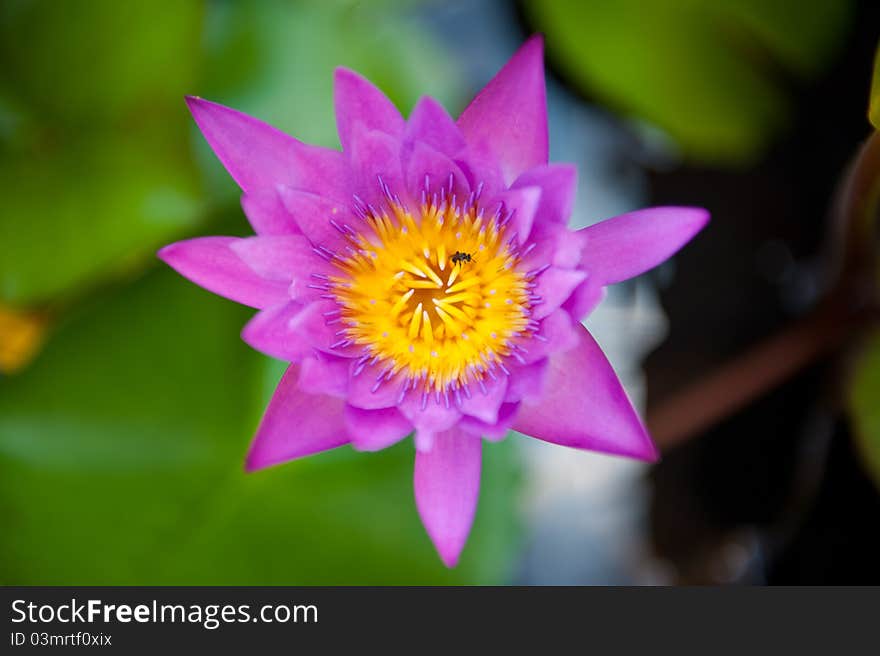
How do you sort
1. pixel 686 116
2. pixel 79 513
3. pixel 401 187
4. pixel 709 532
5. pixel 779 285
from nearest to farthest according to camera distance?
pixel 401 187
pixel 79 513
pixel 686 116
pixel 779 285
pixel 709 532

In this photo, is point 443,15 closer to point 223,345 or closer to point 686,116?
point 686,116

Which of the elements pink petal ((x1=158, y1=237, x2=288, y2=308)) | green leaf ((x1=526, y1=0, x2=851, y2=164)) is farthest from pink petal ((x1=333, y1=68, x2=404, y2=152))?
green leaf ((x1=526, y1=0, x2=851, y2=164))

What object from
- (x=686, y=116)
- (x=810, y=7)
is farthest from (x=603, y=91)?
(x=810, y=7)

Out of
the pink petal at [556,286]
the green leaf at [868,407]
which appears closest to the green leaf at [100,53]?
the pink petal at [556,286]

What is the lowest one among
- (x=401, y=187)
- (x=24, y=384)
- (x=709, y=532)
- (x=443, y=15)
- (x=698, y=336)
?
(x=709, y=532)

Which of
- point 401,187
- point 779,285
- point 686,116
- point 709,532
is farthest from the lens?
point 709,532

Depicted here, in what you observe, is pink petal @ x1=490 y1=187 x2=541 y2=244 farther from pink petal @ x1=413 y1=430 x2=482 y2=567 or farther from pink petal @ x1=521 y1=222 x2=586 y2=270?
pink petal @ x1=413 y1=430 x2=482 y2=567

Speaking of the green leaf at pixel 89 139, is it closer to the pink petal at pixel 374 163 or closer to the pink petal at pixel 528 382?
the pink petal at pixel 374 163
